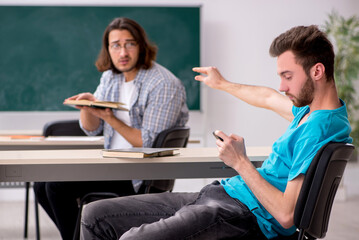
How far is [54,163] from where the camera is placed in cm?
189

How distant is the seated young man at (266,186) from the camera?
1488 mm

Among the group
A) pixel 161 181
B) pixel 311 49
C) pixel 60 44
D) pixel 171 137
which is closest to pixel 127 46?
pixel 171 137

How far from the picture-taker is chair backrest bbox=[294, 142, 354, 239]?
1.42 metres

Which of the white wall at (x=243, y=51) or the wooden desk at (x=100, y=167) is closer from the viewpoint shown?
the wooden desk at (x=100, y=167)

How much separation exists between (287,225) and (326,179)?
19cm

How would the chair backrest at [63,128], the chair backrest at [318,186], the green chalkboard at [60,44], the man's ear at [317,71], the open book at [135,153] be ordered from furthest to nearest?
the green chalkboard at [60,44]
the chair backrest at [63,128]
the open book at [135,153]
the man's ear at [317,71]
the chair backrest at [318,186]

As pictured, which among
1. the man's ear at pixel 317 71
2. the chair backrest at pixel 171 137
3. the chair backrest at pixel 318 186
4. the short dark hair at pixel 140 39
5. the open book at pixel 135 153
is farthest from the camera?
the short dark hair at pixel 140 39

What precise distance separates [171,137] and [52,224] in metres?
1.89

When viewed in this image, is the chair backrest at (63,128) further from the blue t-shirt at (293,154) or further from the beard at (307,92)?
the beard at (307,92)

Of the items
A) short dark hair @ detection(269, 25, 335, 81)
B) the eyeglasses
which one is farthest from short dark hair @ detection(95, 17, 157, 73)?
short dark hair @ detection(269, 25, 335, 81)

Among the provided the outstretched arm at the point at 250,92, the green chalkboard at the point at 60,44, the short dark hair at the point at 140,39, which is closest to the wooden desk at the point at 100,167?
the outstretched arm at the point at 250,92

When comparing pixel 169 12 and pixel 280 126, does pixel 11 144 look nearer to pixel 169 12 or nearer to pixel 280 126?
pixel 169 12

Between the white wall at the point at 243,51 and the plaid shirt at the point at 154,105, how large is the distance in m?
2.36

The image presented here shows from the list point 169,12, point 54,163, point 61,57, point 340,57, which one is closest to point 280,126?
point 340,57
